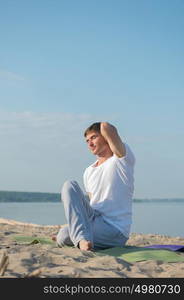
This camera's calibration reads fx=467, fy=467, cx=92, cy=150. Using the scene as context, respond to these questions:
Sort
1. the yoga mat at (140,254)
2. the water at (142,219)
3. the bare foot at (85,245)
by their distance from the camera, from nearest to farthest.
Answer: the yoga mat at (140,254)
the bare foot at (85,245)
the water at (142,219)

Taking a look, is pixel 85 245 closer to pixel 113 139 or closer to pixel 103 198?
pixel 103 198

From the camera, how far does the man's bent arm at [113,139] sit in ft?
14.1

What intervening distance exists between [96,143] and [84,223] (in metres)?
0.79

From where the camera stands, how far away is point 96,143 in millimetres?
4543

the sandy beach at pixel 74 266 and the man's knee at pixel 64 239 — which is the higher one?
the man's knee at pixel 64 239

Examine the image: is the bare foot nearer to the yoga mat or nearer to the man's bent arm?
the yoga mat

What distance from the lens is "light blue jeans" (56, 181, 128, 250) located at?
14.0ft

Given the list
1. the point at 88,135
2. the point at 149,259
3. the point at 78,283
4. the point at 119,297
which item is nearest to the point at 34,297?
the point at 78,283

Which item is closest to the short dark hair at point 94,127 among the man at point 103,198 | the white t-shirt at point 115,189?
the man at point 103,198

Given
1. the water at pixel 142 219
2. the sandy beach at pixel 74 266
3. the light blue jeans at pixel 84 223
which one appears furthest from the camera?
the water at pixel 142 219

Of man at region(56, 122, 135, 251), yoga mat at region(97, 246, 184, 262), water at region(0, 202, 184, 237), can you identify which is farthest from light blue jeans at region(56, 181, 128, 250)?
water at region(0, 202, 184, 237)

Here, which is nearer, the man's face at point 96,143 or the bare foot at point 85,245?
the bare foot at point 85,245

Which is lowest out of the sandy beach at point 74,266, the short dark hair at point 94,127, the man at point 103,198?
the sandy beach at point 74,266

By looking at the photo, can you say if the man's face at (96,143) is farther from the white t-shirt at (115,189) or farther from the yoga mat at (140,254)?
the yoga mat at (140,254)
